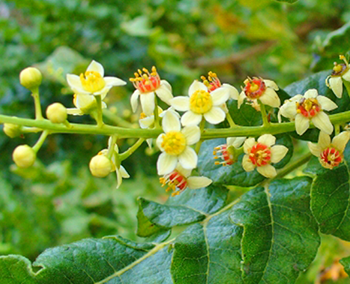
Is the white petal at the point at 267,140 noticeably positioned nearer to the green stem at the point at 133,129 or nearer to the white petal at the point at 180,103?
the green stem at the point at 133,129

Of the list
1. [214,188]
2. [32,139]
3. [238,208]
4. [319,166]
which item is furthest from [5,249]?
[319,166]

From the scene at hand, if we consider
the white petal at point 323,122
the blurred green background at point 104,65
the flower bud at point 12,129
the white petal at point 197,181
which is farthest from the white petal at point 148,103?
the blurred green background at point 104,65

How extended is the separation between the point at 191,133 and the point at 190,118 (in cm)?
5

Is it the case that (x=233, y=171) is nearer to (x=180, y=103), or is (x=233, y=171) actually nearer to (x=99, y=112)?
(x=180, y=103)

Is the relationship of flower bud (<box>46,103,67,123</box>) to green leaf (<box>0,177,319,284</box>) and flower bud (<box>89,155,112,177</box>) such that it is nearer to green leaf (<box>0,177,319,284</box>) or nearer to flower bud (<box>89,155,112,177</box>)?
flower bud (<box>89,155,112,177</box>)

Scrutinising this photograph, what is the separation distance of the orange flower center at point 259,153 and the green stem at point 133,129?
0.04m

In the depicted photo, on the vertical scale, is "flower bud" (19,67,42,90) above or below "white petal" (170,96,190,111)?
above

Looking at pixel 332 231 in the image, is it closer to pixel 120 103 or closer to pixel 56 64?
pixel 120 103

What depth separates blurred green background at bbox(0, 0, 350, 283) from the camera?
9.92 ft

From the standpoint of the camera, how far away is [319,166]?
4.26 ft

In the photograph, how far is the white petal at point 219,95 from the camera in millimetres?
1196

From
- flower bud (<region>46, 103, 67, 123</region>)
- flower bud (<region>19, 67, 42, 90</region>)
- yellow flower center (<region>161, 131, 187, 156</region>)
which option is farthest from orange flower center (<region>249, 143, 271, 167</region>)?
flower bud (<region>19, 67, 42, 90</region>)

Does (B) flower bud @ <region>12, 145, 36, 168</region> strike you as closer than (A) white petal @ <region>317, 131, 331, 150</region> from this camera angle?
Yes

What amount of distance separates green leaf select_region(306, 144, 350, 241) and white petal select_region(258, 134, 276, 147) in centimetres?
16
